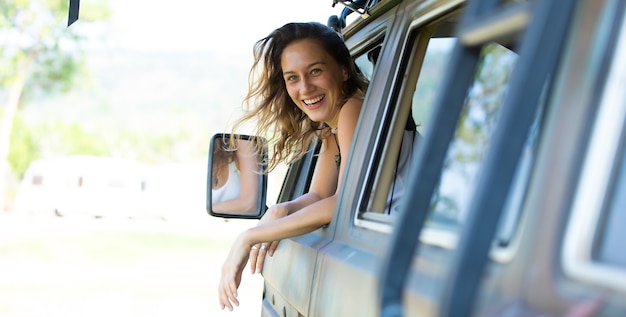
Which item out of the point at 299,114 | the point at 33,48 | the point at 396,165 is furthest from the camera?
the point at 33,48

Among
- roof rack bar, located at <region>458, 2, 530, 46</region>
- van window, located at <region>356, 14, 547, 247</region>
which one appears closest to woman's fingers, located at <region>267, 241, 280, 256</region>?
van window, located at <region>356, 14, 547, 247</region>

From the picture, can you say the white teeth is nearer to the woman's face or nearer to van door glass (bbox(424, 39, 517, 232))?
the woman's face

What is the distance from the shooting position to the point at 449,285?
3.48 feet

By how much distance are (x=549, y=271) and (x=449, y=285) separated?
14 cm

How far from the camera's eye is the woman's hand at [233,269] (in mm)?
2994

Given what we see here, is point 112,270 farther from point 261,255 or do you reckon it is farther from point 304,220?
point 304,220

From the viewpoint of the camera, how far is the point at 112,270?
55.3 feet

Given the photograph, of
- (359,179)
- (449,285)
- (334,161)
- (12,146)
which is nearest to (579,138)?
(449,285)

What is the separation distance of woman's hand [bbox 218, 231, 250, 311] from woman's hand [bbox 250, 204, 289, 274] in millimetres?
163

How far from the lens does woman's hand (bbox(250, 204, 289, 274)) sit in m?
3.14

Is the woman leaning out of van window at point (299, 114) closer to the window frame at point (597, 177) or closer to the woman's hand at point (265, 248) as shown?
the woman's hand at point (265, 248)

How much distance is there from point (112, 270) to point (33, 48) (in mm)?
17632

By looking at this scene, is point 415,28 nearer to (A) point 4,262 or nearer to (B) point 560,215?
(B) point 560,215

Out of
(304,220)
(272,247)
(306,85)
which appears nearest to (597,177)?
(304,220)
